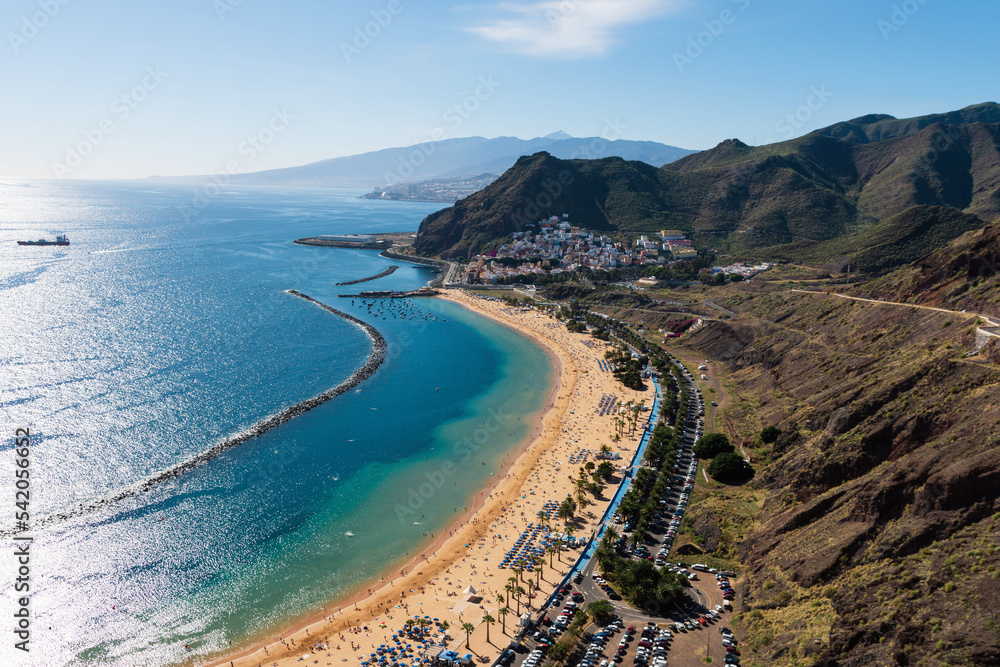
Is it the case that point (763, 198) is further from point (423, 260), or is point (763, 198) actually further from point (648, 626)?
point (648, 626)

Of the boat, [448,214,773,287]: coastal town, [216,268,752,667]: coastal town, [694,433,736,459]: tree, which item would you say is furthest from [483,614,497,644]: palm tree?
the boat

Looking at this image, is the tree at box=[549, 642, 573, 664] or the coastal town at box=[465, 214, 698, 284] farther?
the coastal town at box=[465, 214, 698, 284]

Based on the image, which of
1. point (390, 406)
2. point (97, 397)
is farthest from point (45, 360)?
point (390, 406)

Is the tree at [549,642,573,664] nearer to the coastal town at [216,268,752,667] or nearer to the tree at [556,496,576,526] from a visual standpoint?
the coastal town at [216,268,752,667]

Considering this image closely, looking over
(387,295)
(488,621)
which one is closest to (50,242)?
(387,295)

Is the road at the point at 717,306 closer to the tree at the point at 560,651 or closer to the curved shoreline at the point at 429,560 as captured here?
the curved shoreline at the point at 429,560

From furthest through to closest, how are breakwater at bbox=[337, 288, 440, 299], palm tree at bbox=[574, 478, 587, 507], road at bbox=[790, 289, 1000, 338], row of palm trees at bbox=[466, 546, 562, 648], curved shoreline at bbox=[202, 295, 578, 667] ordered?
1. breakwater at bbox=[337, 288, 440, 299]
2. palm tree at bbox=[574, 478, 587, 507]
3. road at bbox=[790, 289, 1000, 338]
4. curved shoreline at bbox=[202, 295, 578, 667]
5. row of palm trees at bbox=[466, 546, 562, 648]
